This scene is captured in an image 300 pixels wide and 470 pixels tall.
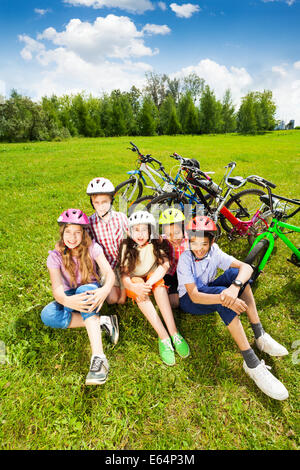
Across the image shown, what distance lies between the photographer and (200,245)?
2.75m

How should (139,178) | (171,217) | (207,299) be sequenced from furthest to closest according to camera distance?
(139,178) → (171,217) → (207,299)

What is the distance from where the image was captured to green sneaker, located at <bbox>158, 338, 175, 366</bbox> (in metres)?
2.81

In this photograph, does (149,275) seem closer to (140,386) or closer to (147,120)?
(140,386)

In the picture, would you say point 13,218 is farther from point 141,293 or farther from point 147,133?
point 147,133

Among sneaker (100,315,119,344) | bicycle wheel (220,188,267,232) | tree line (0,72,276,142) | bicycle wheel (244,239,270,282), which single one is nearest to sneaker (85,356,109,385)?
sneaker (100,315,119,344)

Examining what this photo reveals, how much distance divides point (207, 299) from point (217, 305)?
125 mm

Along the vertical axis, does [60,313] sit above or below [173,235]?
below

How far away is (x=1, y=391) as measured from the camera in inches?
101

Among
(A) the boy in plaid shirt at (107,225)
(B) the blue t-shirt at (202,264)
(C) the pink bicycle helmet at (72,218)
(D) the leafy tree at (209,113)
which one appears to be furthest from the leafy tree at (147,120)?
(B) the blue t-shirt at (202,264)

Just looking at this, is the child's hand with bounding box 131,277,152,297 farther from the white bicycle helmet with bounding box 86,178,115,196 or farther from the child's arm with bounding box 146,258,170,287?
the white bicycle helmet with bounding box 86,178,115,196

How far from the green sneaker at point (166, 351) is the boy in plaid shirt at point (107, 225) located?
879 millimetres

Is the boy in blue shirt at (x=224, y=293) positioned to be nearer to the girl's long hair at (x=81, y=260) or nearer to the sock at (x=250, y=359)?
the sock at (x=250, y=359)

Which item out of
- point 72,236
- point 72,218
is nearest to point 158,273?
point 72,236

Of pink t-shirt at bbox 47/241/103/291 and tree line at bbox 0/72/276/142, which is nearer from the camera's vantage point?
pink t-shirt at bbox 47/241/103/291
